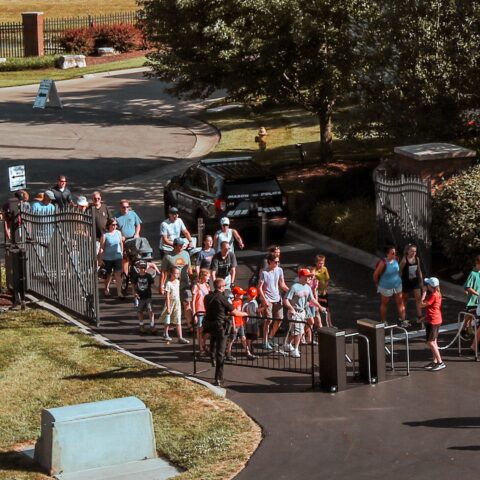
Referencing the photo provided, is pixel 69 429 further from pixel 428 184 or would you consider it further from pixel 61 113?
pixel 61 113

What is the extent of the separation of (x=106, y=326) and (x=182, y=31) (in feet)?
46.6

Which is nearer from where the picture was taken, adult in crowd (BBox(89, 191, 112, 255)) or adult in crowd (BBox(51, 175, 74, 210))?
adult in crowd (BBox(89, 191, 112, 255))

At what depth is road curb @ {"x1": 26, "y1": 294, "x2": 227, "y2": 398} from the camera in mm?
17252

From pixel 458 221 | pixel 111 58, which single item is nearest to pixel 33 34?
pixel 111 58

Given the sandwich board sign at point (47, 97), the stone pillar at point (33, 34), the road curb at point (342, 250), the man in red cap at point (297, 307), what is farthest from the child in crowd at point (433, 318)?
the stone pillar at point (33, 34)

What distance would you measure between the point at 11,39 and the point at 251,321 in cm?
5128

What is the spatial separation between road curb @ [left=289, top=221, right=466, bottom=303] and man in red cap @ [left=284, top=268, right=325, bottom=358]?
4.27 metres

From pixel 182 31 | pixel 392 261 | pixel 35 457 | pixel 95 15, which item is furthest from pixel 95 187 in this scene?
pixel 95 15

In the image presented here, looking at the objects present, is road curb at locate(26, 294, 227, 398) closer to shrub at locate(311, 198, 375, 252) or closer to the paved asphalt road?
the paved asphalt road

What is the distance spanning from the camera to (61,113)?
4712 centimetres

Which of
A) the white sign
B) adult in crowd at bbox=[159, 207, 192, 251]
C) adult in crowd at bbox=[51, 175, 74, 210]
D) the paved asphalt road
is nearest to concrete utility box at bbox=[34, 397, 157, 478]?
the paved asphalt road

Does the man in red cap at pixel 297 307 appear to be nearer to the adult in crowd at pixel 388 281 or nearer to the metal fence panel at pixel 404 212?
the adult in crowd at pixel 388 281

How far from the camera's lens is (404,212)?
24156 mm

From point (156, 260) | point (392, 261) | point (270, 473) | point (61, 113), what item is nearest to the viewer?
point (270, 473)
